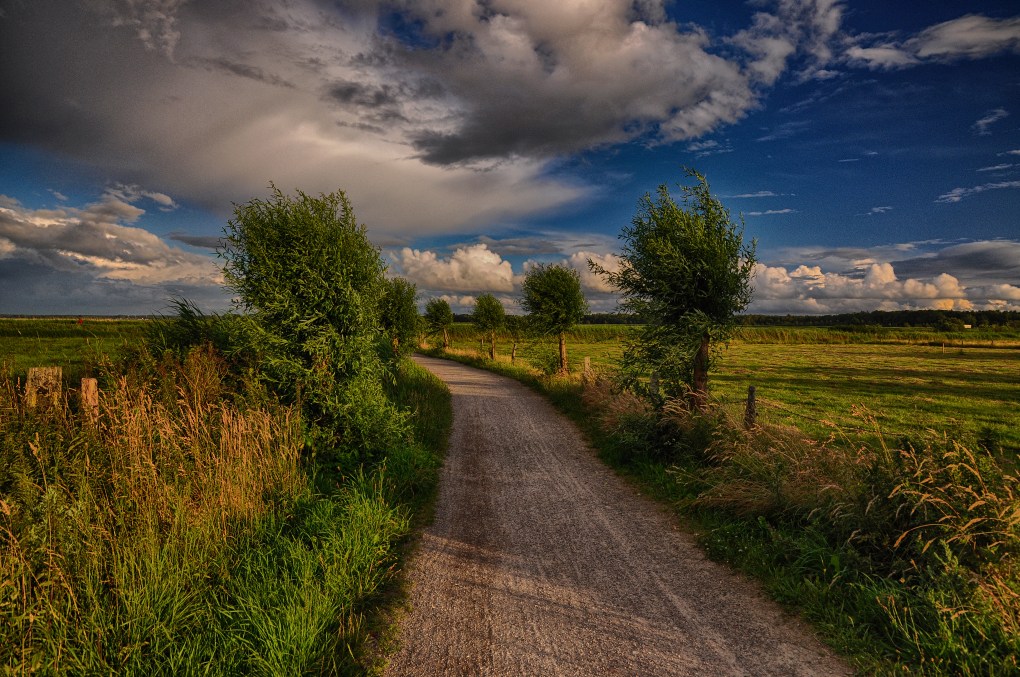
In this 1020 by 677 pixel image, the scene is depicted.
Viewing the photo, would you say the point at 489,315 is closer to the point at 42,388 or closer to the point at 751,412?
the point at 751,412

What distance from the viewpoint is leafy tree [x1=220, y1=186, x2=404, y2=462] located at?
334 inches

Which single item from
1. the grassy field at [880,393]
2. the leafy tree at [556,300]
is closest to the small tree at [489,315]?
the grassy field at [880,393]

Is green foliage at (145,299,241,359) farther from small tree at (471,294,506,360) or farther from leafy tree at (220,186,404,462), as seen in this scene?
small tree at (471,294,506,360)

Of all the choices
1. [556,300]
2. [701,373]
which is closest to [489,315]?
[556,300]

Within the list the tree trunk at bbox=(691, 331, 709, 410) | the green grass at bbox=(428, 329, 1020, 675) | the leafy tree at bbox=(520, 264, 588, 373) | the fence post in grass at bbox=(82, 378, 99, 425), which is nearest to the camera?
the green grass at bbox=(428, 329, 1020, 675)

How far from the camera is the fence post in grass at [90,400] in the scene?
16.1 feet

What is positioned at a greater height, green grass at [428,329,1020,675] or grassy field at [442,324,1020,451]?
green grass at [428,329,1020,675]

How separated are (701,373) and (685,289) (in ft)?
6.72

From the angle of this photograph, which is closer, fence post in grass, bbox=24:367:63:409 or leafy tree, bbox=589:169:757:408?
fence post in grass, bbox=24:367:63:409

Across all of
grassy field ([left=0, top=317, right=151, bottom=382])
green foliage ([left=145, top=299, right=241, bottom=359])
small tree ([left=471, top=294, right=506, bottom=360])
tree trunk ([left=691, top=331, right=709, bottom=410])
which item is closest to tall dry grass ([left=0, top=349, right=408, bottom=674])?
grassy field ([left=0, top=317, right=151, bottom=382])

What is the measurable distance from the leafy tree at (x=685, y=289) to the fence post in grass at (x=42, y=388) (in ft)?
32.0

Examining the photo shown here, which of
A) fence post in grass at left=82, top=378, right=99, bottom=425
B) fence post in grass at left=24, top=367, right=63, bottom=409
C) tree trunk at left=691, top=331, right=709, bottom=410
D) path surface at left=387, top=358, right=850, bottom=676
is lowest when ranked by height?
path surface at left=387, top=358, right=850, bottom=676

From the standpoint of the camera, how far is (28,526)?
3730 mm

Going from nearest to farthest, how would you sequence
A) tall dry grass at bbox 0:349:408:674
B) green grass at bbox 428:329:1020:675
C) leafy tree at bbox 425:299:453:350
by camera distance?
1. tall dry grass at bbox 0:349:408:674
2. green grass at bbox 428:329:1020:675
3. leafy tree at bbox 425:299:453:350
